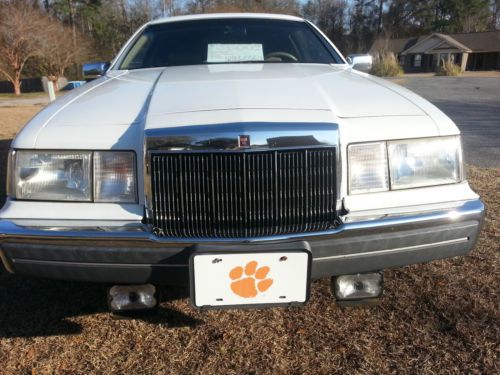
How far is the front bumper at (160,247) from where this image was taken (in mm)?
1650

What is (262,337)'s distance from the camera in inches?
82.8

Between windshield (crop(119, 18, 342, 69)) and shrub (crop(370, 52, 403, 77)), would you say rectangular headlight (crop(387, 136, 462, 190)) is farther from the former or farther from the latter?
shrub (crop(370, 52, 403, 77))

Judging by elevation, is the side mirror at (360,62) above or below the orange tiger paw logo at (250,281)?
above

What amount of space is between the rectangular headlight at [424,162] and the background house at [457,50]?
5163 centimetres

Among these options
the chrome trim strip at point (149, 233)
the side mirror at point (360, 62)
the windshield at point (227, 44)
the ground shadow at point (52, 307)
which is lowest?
the ground shadow at point (52, 307)

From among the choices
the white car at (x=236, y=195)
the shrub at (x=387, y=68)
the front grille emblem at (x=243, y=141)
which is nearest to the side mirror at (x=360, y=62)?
the white car at (x=236, y=195)

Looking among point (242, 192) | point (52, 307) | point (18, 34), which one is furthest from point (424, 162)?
point (18, 34)

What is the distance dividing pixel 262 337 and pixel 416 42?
201 ft

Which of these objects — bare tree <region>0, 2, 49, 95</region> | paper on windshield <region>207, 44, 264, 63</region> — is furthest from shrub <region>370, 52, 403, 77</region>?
paper on windshield <region>207, 44, 264, 63</region>

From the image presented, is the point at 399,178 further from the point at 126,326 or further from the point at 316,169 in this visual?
the point at 126,326

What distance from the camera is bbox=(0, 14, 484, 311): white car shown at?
5.29 feet

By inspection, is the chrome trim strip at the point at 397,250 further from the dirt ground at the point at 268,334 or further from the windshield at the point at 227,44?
the windshield at the point at 227,44

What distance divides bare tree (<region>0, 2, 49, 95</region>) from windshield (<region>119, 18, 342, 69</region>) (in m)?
28.1

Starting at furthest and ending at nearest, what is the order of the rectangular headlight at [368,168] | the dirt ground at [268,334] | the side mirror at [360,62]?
the side mirror at [360,62] < the dirt ground at [268,334] < the rectangular headlight at [368,168]
